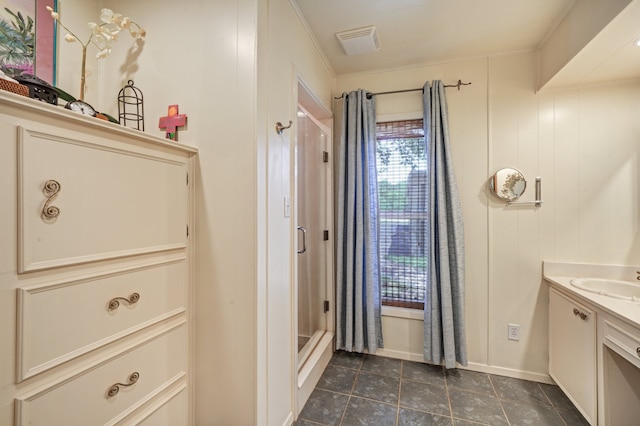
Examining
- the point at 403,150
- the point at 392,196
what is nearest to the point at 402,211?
the point at 392,196

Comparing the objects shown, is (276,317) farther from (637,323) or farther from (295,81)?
(637,323)

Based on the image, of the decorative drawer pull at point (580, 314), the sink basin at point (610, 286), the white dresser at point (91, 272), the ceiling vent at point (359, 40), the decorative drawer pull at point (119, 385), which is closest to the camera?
the white dresser at point (91, 272)

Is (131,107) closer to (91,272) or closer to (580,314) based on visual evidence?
(91,272)

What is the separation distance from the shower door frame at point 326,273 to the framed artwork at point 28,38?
3.96ft

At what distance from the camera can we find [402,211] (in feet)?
7.79

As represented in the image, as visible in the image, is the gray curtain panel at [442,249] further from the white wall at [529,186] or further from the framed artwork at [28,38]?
the framed artwork at [28,38]

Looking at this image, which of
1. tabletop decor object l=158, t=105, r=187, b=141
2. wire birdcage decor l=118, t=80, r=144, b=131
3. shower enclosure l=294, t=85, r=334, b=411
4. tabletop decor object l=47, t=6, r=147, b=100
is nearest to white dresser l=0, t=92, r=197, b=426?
tabletop decor object l=158, t=105, r=187, b=141

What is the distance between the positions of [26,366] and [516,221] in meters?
2.71

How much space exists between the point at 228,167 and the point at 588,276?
2519mm

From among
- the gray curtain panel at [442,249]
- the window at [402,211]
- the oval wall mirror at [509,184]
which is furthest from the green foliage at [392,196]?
the oval wall mirror at [509,184]

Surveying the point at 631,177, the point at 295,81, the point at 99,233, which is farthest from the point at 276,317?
the point at 631,177

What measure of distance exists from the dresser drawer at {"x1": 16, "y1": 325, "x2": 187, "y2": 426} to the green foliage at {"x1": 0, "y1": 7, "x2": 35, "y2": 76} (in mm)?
1260

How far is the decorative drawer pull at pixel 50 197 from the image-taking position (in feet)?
2.64

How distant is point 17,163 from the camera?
0.74m
